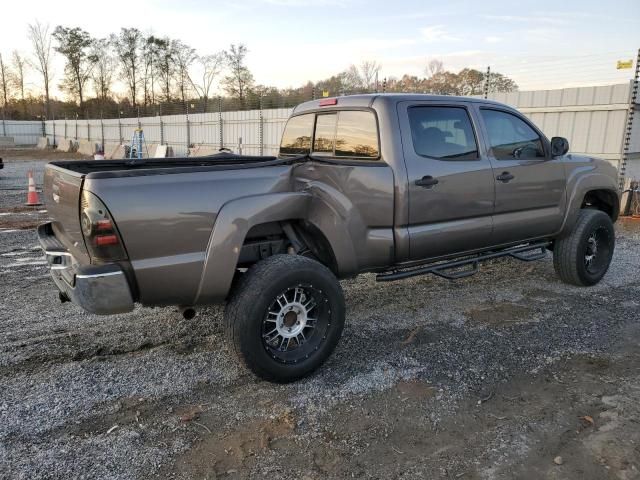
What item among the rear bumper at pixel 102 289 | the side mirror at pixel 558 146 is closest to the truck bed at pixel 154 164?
the rear bumper at pixel 102 289

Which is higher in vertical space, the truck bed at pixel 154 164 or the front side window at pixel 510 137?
the front side window at pixel 510 137

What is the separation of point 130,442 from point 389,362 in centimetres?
189

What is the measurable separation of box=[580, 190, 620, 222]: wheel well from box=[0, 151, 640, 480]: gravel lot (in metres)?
1.28

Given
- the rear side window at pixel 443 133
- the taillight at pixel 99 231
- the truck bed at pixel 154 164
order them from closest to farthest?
the taillight at pixel 99 231 → the truck bed at pixel 154 164 → the rear side window at pixel 443 133

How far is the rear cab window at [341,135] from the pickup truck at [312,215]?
0.01m

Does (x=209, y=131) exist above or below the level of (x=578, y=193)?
above

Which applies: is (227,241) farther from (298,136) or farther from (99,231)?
(298,136)

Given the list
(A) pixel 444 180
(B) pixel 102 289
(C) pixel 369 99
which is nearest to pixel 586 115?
(A) pixel 444 180

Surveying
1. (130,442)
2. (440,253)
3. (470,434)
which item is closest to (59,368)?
(130,442)

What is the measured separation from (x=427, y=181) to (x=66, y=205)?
2.64 m

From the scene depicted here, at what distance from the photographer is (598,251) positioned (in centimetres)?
577

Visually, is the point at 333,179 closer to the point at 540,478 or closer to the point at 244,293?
the point at 244,293

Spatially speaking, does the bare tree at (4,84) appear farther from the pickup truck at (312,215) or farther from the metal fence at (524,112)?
the pickup truck at (312,215)

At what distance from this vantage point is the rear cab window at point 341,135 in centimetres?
396
